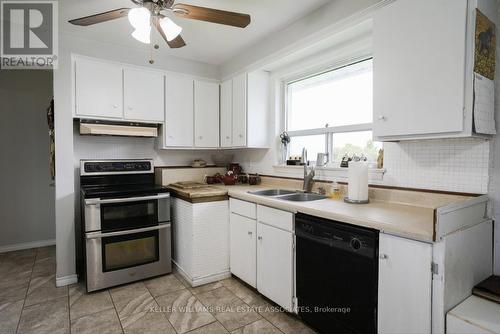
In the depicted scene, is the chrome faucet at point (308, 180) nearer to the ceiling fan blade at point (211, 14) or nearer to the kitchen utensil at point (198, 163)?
the ceiling fan blade at point (211, 14)

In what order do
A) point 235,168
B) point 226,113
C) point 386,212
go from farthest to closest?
1. point 235,168
2. point 226,113
3. point 386,212

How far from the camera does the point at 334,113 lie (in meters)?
2.62

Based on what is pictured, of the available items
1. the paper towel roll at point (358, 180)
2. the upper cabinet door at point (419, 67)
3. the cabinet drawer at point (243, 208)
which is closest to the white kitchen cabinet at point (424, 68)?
the upper cabinet door at point (419, 67)

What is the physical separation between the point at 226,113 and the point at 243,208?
54.8 inches

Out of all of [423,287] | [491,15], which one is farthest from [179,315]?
[491,15]

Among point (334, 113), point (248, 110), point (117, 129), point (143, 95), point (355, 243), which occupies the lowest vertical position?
point (355, 243)

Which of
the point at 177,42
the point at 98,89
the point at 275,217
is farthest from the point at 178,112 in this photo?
the point at 275,217

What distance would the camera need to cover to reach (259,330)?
1.92 metres

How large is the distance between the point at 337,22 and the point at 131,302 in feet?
9.16

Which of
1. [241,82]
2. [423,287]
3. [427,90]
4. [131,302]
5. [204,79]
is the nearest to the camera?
[423,287]

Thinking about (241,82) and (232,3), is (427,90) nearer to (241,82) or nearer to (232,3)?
(232,3)

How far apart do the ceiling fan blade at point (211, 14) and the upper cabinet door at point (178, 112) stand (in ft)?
4.66

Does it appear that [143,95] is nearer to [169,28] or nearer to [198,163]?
[198,163]

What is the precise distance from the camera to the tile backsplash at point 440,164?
1.61m
